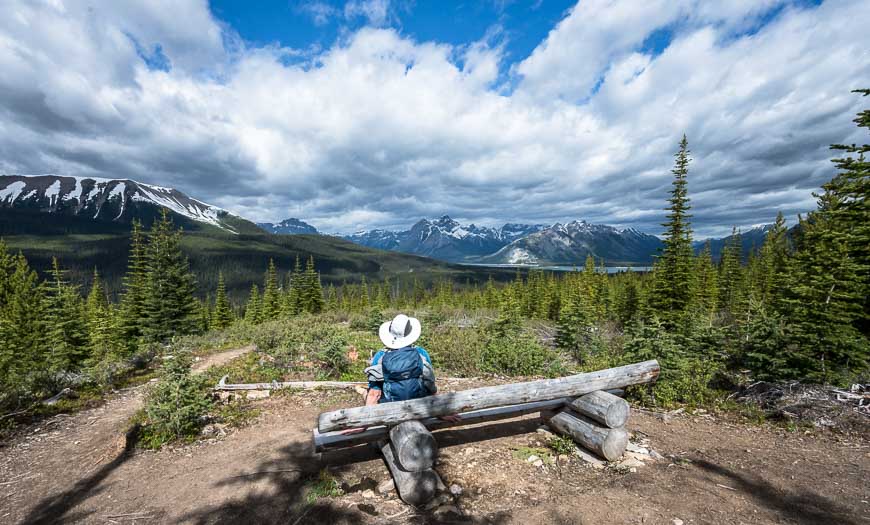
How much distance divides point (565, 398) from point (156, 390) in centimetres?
782

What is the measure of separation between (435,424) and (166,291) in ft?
83.1

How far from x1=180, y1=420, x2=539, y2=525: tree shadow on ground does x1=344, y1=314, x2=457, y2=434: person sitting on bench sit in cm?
93

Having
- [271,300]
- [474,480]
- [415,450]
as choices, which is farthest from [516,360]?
[271,300]

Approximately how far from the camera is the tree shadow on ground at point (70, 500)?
4.53 meters

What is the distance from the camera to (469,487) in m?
4.85

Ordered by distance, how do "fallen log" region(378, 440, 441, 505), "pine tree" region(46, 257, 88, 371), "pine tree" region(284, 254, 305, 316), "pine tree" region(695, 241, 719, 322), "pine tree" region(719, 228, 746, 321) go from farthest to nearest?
"pine tree" region(284, 254, 305, 316) → "pine tree" region(719, 228, 746, 321) → "pine tree" region(695, 241, 719, 322) → "pine tree" region(46, 257, 88, 371) → "fallen log" region(378, 440, 441, 505)

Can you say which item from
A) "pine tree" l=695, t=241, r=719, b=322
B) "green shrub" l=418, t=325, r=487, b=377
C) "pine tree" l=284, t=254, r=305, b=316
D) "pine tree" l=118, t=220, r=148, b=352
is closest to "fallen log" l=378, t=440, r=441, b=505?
"green shrub" l=418, t=325, r=487, b=377

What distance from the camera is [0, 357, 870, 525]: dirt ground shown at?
4160 millimetres

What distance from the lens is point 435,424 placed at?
5676mm

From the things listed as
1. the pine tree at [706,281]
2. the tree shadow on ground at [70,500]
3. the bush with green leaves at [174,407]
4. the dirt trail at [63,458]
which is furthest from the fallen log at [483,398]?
A: the pine tree at [706,281]

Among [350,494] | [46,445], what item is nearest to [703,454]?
[350,494]

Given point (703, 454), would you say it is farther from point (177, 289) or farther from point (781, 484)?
point (177, 289)

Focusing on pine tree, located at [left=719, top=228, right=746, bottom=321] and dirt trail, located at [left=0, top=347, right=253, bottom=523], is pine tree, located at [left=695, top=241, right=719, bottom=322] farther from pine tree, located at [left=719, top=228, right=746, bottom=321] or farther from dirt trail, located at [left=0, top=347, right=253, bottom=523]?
dirt trail, located at [left=0, top=347, right=253, bottom=523]

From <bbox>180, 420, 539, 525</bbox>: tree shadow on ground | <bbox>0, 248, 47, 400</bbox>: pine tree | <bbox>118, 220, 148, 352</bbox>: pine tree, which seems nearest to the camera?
<bbox>180, 420, 539, 525</bbox>: tree shadow on ground
